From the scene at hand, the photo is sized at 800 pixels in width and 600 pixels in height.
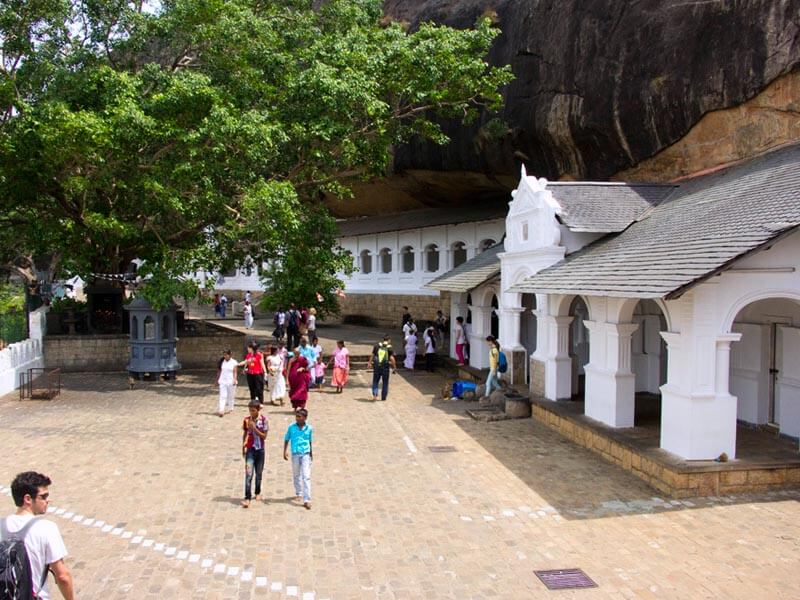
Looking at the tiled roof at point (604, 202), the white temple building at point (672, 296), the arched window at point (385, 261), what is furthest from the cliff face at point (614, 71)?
the arched window at point (385, 261)

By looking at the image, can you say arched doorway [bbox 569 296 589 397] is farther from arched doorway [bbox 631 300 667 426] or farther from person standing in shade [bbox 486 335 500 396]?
person standing in shade [bbox 486 335 500 396]

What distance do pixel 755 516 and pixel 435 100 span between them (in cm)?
1621

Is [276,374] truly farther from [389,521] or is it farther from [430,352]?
[389,521]

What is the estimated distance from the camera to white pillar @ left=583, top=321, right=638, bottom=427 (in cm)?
1259

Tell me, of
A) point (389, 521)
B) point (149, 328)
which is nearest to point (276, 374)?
point (149, 328)

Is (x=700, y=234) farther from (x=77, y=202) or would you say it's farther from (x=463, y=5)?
(x=463, y=5)

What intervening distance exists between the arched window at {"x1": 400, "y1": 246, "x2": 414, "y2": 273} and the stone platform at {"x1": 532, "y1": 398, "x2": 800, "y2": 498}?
25.7m

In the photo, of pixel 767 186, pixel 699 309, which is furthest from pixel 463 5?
pixel 699 309

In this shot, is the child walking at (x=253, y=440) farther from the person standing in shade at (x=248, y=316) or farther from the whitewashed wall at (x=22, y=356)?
the person standing in shade at (x=248, y=316)

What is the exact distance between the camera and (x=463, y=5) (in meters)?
28.9

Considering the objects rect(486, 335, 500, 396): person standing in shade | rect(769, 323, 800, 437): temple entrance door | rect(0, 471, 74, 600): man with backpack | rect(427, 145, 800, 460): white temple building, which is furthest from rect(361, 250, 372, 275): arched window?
rect(0, 471, 74, 600): man with backpack

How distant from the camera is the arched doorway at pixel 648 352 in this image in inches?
634

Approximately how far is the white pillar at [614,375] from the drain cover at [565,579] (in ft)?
18.7

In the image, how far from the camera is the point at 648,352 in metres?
16.6
